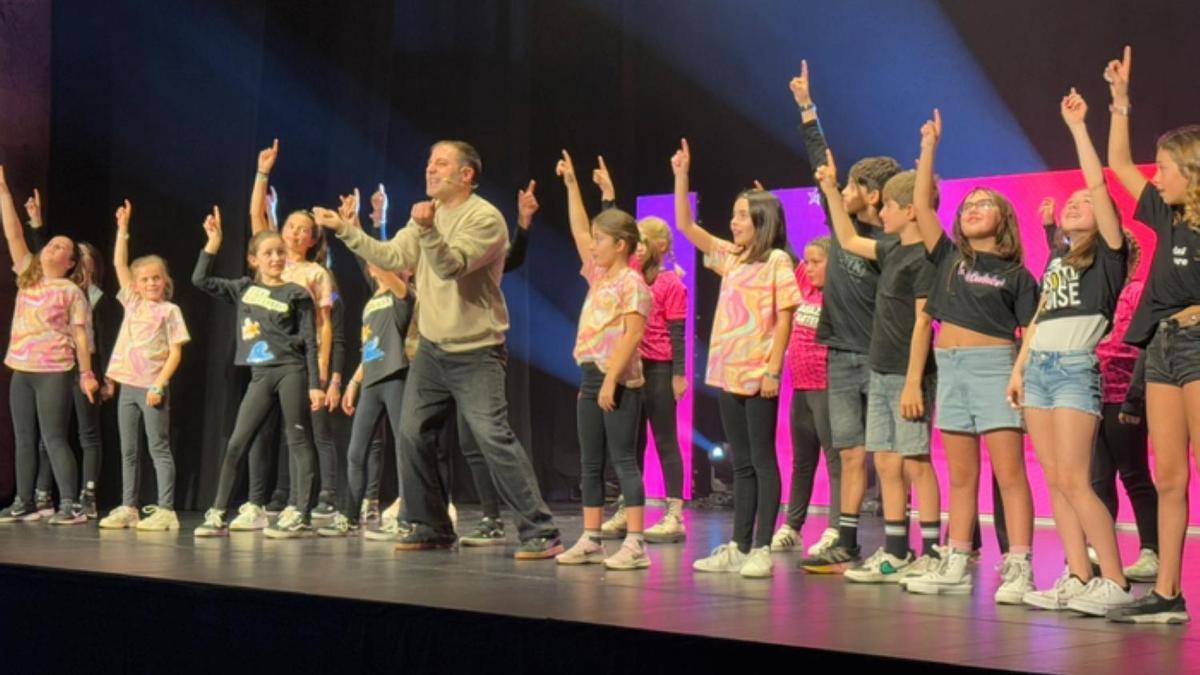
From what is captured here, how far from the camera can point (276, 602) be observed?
391 cm

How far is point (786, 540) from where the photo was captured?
5.94 meters

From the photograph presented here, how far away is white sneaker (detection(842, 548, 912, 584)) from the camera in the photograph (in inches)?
185

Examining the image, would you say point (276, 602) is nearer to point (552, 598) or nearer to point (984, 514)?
point (552, 598)

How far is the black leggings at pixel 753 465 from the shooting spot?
489 centimetres

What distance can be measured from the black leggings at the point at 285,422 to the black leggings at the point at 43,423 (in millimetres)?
1132

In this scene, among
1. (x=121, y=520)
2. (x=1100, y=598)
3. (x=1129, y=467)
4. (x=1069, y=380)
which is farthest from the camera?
(x=121, y=520)

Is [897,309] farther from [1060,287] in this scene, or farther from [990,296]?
[1060,287]

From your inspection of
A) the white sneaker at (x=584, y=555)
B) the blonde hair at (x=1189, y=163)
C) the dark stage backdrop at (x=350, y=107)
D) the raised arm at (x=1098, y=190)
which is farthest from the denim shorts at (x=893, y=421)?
the dark stage backdrop at (x=350, y=107)

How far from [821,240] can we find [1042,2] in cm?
207

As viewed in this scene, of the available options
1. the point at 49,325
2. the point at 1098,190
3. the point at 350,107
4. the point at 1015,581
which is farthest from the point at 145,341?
the point at 1098,190

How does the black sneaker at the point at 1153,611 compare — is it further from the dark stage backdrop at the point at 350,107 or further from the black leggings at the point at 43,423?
the black leggings at the point at 43,423

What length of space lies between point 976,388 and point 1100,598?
75 centimetres

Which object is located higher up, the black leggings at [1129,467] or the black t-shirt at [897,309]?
the black t-shirt at [897,309]

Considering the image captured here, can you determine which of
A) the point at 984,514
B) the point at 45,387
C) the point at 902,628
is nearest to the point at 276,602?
the point at 902,628
